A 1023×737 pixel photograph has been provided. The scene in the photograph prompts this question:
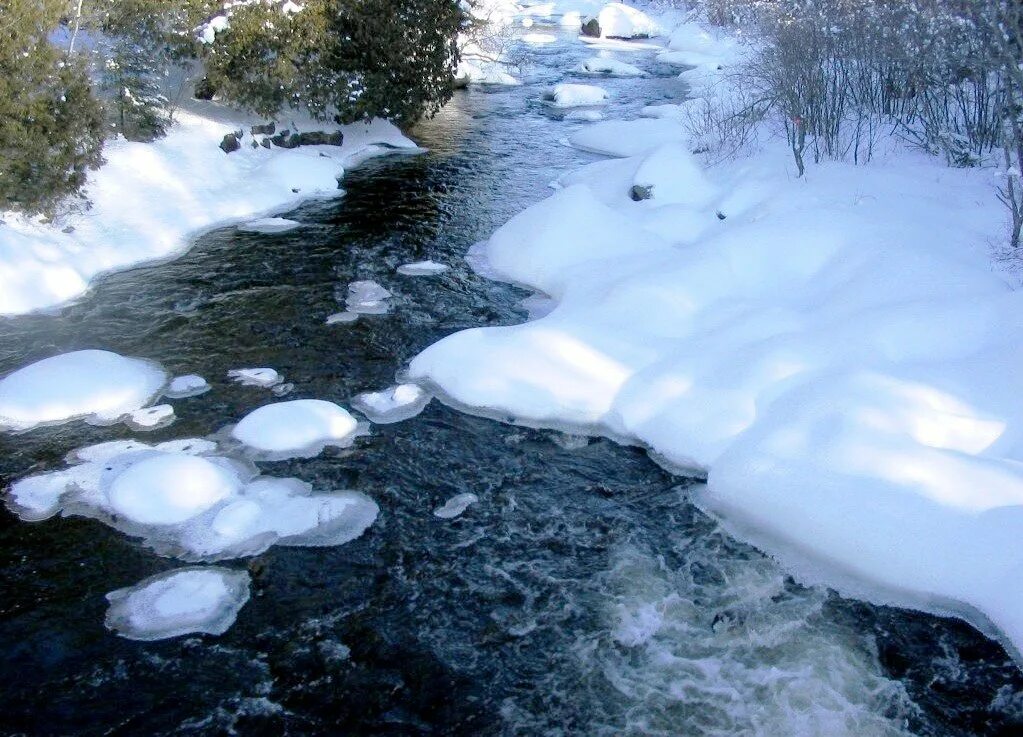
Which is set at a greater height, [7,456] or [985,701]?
[7,456]

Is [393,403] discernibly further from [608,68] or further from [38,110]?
[608,68]

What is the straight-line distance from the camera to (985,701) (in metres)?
4.77

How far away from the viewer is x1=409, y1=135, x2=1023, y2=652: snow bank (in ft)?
18.4

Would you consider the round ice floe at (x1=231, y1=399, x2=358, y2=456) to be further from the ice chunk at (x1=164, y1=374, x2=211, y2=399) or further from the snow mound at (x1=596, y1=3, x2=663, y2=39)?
the snow mound at (x1=596, y1=3, x2=663, y2=39)

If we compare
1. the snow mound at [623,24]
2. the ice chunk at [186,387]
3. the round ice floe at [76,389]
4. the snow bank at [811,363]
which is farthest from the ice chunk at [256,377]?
the snow mound at [623,24]

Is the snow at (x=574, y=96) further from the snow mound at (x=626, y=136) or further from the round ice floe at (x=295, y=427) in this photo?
the round ice floe at (x=295, y=427)

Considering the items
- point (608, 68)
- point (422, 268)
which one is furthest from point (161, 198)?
point (608, 68)

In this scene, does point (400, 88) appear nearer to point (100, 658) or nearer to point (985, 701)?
point (100, 658)

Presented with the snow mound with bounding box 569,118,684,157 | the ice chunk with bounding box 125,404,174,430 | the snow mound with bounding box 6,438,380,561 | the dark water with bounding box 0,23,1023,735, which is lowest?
the dark water with bounding box 0,23,1023,735

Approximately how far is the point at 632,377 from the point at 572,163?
7.81 meters

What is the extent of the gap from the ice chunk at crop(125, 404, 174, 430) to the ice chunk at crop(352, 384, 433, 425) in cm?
143

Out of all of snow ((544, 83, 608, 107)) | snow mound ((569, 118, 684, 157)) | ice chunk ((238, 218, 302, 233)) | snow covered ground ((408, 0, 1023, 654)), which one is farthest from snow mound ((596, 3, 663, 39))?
ice chunk ((238, 218, 302, 233))

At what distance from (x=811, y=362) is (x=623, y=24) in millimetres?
24685

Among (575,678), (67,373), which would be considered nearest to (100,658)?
(575,678)
